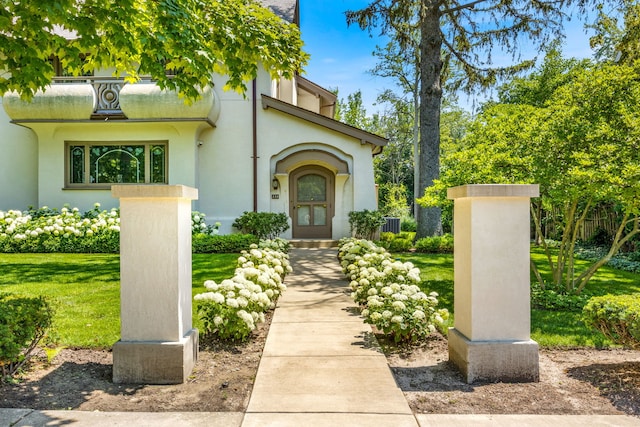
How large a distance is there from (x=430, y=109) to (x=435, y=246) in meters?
4.43

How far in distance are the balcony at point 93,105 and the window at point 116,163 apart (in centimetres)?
106

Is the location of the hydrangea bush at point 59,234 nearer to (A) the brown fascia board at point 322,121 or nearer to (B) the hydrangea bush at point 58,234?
(B) the hydrangea bush at point 58,234

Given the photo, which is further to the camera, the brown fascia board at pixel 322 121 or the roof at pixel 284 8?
the roof at pixel 284 8

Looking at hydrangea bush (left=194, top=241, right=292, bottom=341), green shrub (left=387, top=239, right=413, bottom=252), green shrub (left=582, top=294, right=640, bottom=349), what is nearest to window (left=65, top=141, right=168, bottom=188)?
green shrub (left=387, top=239, right=413, bottom=252)

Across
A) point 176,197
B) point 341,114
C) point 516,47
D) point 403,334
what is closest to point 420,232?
point 516,47

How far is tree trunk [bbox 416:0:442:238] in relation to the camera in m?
13.6

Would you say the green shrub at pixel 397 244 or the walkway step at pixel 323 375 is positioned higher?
the green shrub at pixel 397 244

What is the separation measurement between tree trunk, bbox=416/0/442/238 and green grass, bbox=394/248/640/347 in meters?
1.96

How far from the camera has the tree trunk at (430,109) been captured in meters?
13.6

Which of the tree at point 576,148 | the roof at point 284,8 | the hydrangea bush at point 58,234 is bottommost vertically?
the hydrangea bush at point 58,234

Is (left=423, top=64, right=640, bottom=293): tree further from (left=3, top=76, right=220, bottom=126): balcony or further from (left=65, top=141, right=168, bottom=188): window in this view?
(left=65, top=141, right=168, bottom=188): window

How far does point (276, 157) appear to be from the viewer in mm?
14617

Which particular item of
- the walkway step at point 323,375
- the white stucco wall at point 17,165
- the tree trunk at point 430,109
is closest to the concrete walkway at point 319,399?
the walkway step at point 323,375

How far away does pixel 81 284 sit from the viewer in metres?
7.52
